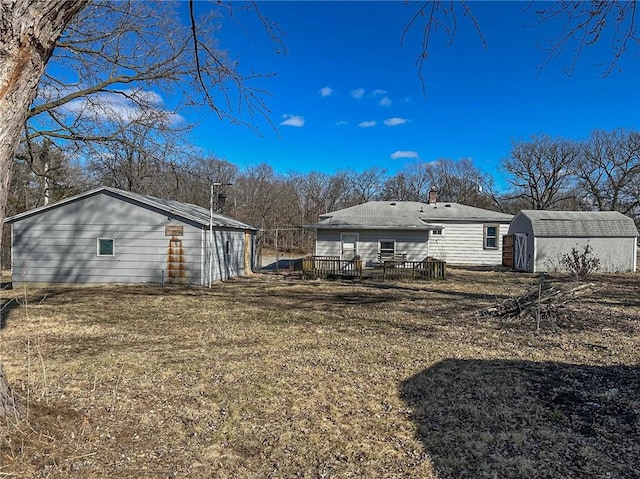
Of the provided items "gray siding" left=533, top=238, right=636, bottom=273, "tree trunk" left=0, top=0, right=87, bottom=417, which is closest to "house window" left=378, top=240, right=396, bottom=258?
"gray siding" left=533, top=238, right=636, bottom=273

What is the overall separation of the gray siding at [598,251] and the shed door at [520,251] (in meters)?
0.88

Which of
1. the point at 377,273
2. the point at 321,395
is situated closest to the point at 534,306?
the point at 321,395

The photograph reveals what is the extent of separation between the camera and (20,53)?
98.6 inches

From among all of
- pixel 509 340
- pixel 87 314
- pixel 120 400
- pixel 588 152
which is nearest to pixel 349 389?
pixel 120 400

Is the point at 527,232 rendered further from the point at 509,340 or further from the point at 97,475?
the point at 97,475

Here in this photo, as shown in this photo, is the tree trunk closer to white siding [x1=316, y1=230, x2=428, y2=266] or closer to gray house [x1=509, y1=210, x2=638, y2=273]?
white siding [x1=316, y1=230, x2=428, y2=266]

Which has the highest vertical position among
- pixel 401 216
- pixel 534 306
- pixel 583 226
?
pixel 401 216

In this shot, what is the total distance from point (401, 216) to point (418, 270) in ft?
19.7

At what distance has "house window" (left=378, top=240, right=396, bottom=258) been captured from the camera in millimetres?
19219

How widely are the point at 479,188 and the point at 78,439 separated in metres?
45.5

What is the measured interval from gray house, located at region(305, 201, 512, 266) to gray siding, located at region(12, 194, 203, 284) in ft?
21.3

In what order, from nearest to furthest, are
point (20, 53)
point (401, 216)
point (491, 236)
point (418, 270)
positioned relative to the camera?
point (20, 53) → point (418, 270) → point (401, 216) → point (491, 236)

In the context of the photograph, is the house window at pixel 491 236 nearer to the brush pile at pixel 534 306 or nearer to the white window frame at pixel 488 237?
the white window frame at pixel 488 237

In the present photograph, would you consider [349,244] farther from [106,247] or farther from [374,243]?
[106,247]
